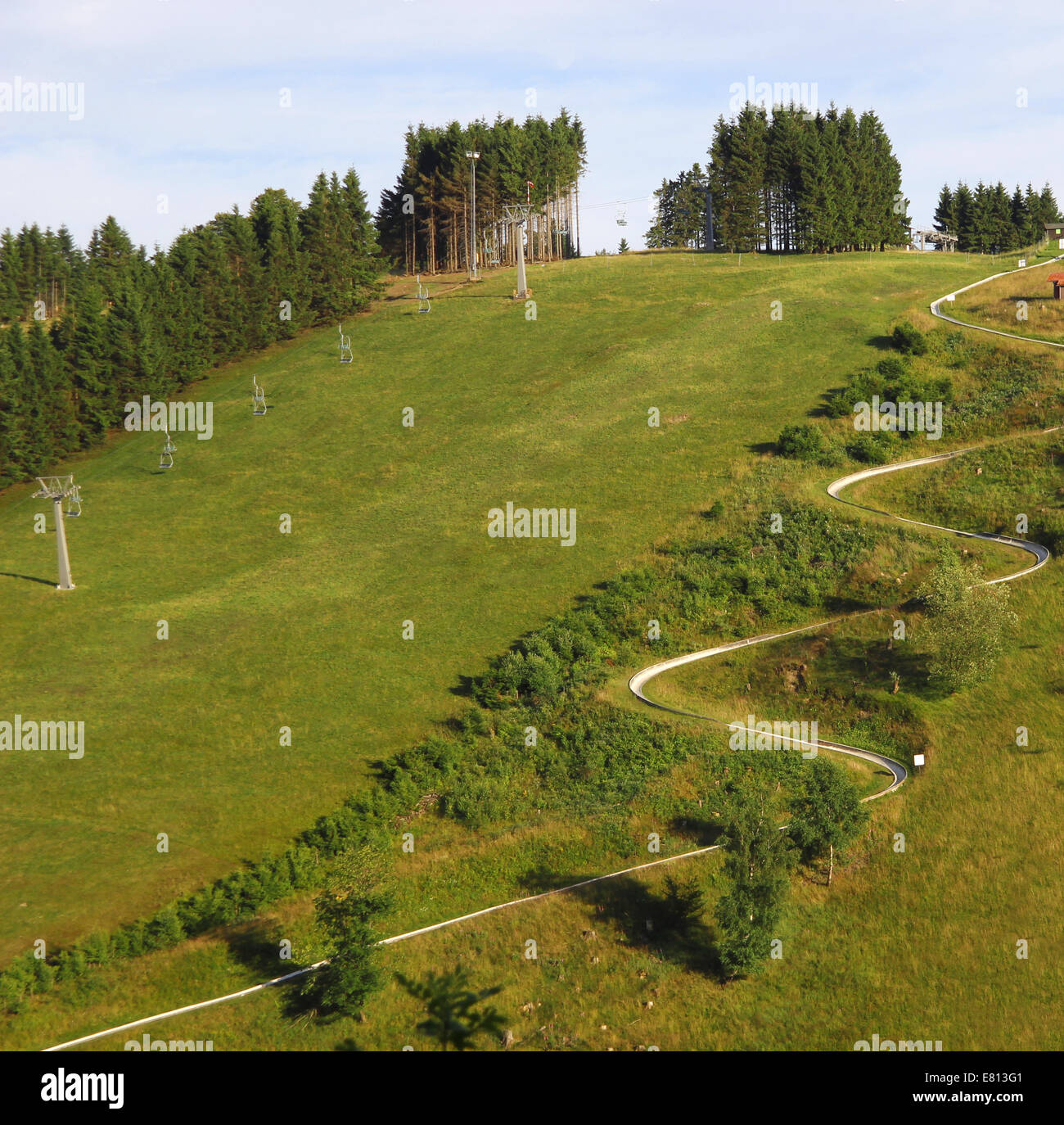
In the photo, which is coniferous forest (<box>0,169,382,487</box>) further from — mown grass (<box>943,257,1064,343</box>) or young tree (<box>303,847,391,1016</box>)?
mown grass (<box>943,257,1064,343</box>)

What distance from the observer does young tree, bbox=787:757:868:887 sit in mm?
37438

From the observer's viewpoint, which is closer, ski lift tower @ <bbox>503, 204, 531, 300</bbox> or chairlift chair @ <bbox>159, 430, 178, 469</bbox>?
chairlift chair @ <bbox>159, 430, 178, 469</bbox>

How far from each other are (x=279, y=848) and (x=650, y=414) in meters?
49.1

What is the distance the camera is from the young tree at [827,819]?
37.4 metres

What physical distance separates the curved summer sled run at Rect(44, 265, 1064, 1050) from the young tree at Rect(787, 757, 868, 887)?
169 cm

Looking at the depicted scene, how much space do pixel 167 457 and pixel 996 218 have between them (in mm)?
127068

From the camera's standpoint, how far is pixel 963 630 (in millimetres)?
Answer: 44062

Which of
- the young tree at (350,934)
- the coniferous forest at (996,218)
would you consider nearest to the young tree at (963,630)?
the young tree at (350,934)

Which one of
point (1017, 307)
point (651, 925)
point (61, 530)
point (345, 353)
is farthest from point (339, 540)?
point (1017, 307)

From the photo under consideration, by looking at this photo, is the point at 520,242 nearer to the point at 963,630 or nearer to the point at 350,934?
the point at 963,630

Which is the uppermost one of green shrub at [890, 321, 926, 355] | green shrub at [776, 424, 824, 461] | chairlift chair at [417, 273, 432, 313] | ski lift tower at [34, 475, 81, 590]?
chairlift chair at [417, 273, 432, 313]

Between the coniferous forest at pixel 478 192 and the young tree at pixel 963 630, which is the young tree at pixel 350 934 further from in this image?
the coniferous forest at pixel 478 192

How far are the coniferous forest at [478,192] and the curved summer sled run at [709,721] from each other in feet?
247

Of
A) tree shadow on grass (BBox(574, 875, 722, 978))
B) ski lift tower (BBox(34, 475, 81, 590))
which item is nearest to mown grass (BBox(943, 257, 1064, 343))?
tree shadow on grass (BBox(574, 875, 722, 978))
